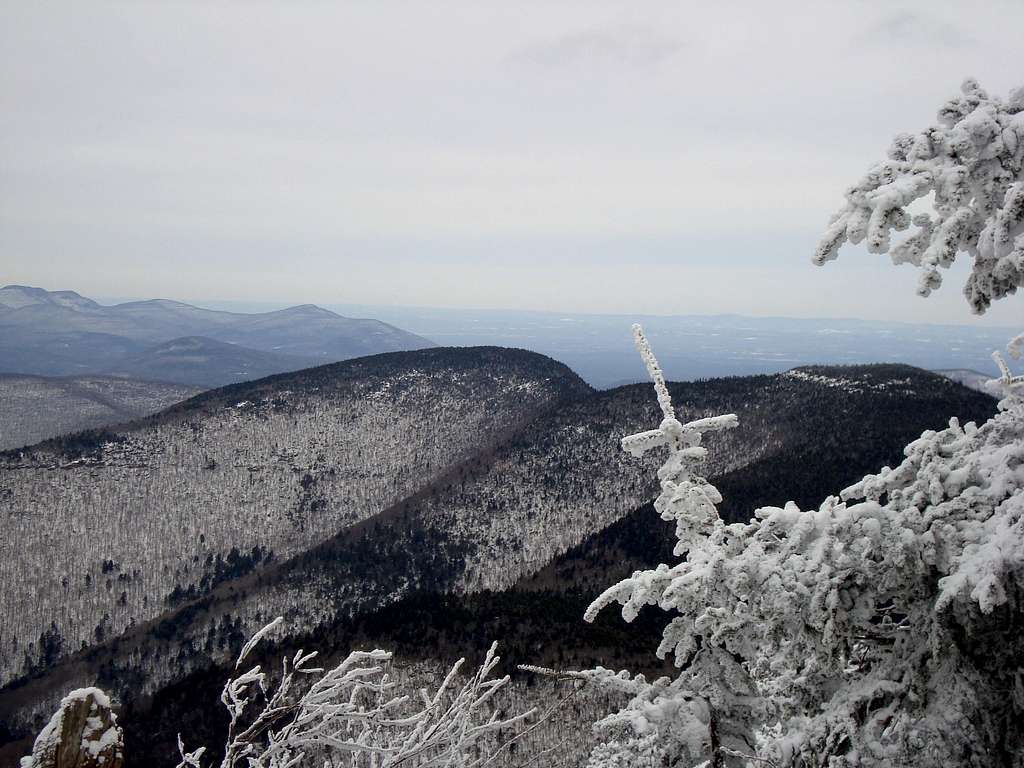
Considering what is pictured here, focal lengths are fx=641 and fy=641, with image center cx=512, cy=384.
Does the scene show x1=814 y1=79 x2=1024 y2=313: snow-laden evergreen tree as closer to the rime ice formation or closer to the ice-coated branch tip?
the ice-coated branch tip

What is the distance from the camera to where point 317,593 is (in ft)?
525

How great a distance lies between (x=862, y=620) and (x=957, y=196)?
3.50 m

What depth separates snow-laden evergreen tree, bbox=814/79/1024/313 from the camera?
4.60 meters

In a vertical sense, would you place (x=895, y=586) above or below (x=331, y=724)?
above

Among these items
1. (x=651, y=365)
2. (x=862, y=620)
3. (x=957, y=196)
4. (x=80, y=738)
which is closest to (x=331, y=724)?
(x=80, y=738)

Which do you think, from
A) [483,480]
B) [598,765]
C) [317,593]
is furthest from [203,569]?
[598,765]

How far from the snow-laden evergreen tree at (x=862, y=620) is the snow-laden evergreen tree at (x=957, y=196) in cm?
123

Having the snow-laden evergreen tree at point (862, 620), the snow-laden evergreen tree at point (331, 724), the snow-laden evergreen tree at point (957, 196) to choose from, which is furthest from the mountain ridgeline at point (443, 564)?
the snow-laden evergreen tree at point (957, 196)

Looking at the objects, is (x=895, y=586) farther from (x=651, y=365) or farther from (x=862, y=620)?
(x=651, y=365)

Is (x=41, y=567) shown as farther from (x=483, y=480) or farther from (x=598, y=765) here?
(x=598, y=765)

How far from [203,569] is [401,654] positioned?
126 m

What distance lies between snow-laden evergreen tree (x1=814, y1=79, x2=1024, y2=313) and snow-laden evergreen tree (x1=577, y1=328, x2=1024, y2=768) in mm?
1234

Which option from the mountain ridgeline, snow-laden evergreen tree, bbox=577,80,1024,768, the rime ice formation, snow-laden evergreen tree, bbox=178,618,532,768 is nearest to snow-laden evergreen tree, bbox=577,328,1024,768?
snow-laden evergreen tree, bbox=577,80,1024,768

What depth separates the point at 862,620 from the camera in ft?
18.0
